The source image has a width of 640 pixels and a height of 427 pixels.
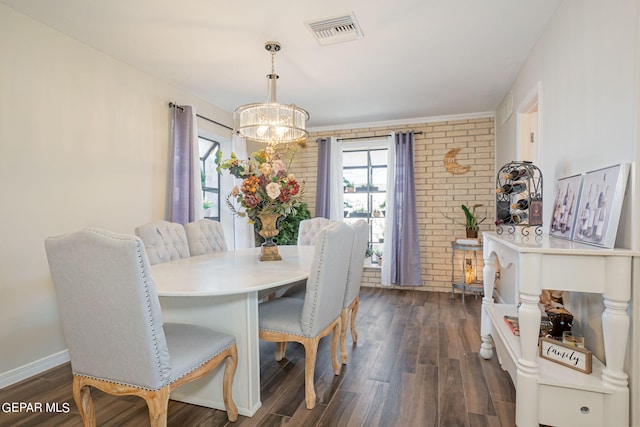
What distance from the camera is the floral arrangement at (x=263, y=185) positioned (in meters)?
2.21

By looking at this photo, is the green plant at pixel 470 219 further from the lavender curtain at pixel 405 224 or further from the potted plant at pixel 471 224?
the lavender curtain at pixel 405 224

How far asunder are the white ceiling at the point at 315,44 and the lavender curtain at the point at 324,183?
113 centimetres

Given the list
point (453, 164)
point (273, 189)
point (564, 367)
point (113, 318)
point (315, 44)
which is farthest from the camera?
point (453, 164)

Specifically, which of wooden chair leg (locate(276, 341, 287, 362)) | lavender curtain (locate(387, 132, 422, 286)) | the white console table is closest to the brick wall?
lavender curtain (locate(387, 132, 422, 286))

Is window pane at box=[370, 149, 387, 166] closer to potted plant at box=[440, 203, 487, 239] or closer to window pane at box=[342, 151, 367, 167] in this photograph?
window pane at box=[342, 151, 367, 167]

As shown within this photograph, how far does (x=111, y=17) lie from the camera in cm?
225

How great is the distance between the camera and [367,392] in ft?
6.55

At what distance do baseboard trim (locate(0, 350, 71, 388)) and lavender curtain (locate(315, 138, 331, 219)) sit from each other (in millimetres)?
3341

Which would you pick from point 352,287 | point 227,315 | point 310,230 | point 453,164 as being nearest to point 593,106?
point 352,287

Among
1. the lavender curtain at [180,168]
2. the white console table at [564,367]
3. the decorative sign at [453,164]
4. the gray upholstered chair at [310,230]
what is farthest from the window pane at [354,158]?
the white console table at [564,367]

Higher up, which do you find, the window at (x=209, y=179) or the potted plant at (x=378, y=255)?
the window at (x=209, y=179)

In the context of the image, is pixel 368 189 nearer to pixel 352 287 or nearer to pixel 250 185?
pixel 352 287

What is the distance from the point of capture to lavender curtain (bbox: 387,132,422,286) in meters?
4.57

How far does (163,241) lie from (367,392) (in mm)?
1745
